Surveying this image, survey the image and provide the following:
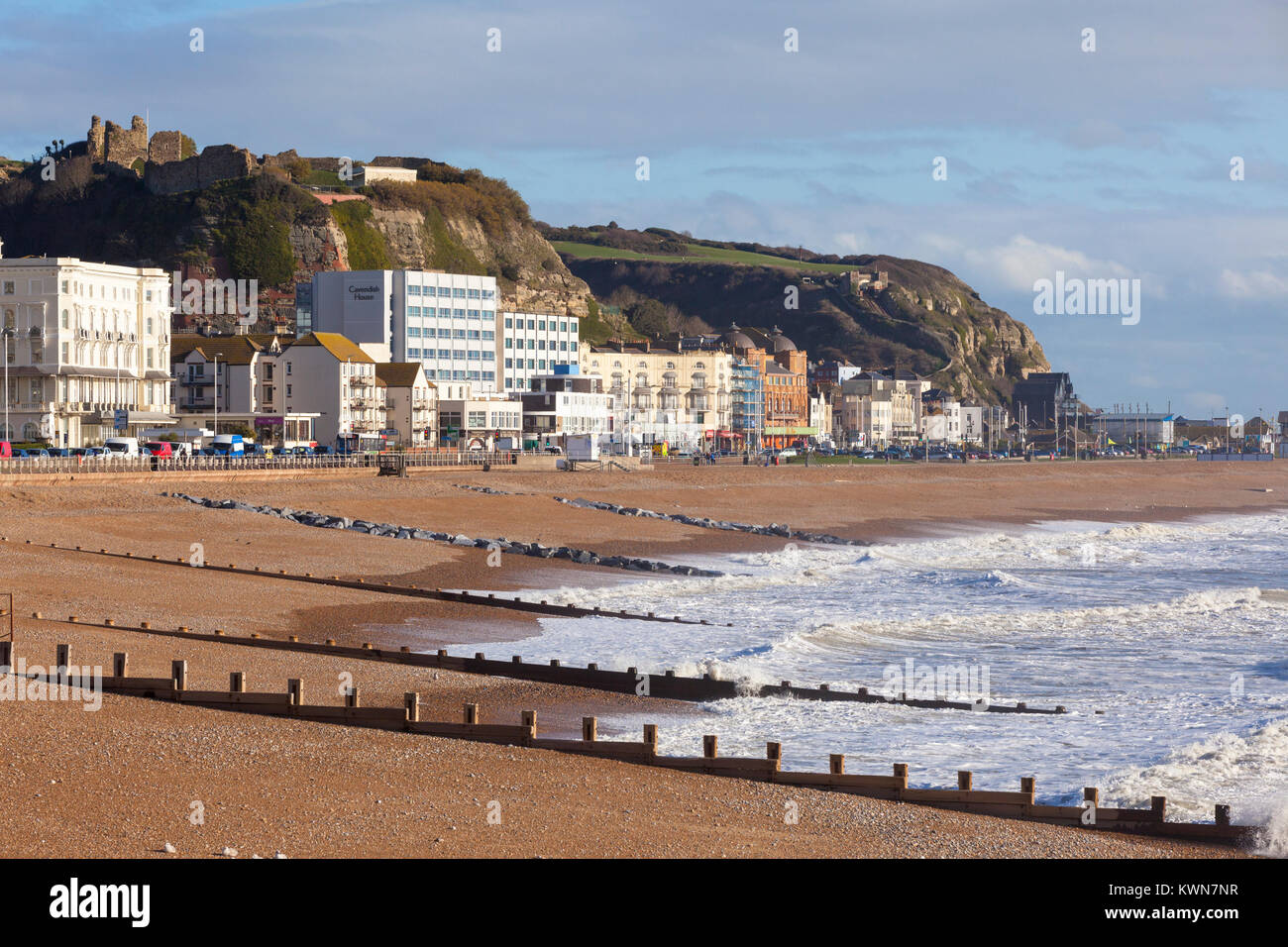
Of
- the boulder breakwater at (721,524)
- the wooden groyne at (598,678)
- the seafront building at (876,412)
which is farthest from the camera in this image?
the seafront building at (876,412)

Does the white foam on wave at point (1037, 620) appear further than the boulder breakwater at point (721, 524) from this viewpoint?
No

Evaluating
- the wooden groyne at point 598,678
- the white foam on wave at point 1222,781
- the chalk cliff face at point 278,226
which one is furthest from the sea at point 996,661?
the chalk cliff face at point 278,226

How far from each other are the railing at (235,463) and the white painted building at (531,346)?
126 feet

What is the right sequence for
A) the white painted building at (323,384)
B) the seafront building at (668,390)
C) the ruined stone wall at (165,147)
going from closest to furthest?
1. the white painted building at (323,384)
2. the seafront building at (668,390)
3. the ruined stone wall at (165,147)

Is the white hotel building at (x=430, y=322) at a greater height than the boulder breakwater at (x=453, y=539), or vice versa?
the white hotel building at (x=430, y=322)

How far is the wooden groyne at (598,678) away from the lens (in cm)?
2039

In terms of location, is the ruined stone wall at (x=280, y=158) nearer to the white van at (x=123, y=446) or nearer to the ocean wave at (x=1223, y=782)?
the white van at (x=123, y=446)

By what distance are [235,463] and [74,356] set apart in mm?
20526

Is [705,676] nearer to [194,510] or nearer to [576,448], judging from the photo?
[194,510]

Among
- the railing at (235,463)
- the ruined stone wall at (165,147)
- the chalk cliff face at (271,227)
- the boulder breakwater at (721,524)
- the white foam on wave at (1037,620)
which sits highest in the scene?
the ruined stone wall at (165,147)

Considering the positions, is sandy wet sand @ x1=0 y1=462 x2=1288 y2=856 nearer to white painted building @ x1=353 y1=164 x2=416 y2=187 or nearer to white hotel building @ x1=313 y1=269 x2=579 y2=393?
white hotel building @ x1=313 y1=269 x2=579 y2=393

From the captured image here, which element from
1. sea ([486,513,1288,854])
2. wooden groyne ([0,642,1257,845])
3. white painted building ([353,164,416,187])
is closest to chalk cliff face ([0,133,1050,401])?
white painted building ([353,164,416,187])
